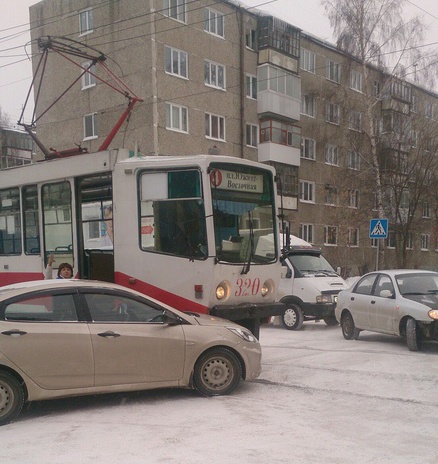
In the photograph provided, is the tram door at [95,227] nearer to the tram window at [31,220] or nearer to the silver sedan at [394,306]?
the tram window at [31,220]

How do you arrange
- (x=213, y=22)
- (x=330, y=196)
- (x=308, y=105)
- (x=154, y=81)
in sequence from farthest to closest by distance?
(x=330, y=196) < (x=308, y=105) < (x=213, y=22) < (x=154, y=81)

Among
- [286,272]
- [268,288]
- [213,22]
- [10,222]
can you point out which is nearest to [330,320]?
[286,272]

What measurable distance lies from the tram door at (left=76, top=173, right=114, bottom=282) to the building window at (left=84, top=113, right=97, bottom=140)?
2044cm

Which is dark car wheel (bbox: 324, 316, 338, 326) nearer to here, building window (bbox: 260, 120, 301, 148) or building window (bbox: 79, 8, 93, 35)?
building window (bbox: 260, 120, 301, 148)

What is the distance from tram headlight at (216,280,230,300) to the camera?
8.27 m

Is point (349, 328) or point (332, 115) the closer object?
point (349, 328)

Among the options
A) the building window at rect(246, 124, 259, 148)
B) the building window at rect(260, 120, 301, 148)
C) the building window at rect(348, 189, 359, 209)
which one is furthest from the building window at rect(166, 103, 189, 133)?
the building window at rect(348, 189, 359, 209)

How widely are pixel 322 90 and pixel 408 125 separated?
7362 millimetres

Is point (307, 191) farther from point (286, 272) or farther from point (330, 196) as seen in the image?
point (286, 272)

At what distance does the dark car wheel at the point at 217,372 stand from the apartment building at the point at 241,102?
19.0 meters

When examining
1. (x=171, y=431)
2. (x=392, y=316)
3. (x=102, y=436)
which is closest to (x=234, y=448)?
(x=171, y=431)

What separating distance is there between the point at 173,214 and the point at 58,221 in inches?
89.8

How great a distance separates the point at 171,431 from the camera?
564cm

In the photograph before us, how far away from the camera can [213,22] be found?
29.6m
